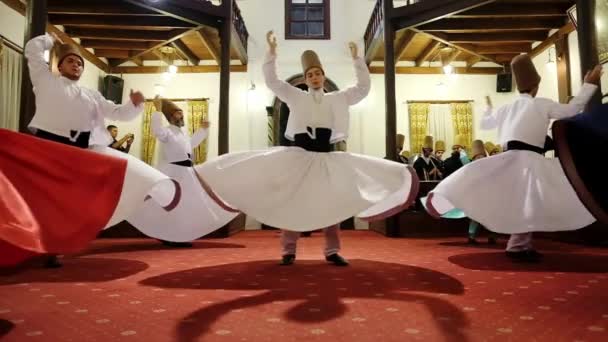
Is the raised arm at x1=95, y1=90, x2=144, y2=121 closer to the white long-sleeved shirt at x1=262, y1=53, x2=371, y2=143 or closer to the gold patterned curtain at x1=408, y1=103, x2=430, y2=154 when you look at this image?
the white long-sleeved shirt at x1=262, y1=53, x2=371, y2=143

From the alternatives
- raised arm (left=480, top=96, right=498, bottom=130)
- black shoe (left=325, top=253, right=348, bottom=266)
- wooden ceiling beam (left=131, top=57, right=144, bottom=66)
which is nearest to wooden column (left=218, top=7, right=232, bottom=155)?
black shoe (left=325, top=253, right=348, bottom=266)

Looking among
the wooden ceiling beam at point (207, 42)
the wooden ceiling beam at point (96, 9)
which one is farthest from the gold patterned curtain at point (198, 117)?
the wooden ceiling beam at point (96, 9)

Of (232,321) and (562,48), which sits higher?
(562,48)

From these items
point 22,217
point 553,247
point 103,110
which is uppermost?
point 103,110

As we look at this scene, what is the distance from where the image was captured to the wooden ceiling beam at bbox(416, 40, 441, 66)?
8.69 meters

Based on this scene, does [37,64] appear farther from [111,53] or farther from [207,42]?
[111,53]

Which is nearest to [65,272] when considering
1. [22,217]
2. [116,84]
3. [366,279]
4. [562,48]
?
[22,217]

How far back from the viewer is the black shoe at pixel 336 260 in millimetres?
3111

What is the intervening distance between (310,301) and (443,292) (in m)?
0.69

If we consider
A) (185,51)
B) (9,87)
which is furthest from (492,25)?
(9,87)

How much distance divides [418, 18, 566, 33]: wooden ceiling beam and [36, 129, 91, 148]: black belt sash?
550 centimetres

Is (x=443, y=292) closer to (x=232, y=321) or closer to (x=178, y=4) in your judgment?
(x=232, y=321)

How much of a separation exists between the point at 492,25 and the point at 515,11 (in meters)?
0.55

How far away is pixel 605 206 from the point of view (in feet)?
5.32
